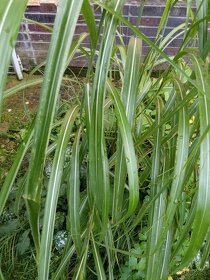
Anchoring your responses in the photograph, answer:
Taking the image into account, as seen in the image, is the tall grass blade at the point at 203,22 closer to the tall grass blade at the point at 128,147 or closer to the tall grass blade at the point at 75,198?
the tall grass blade at the point at 128,147

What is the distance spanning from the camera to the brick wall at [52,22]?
1.75 m

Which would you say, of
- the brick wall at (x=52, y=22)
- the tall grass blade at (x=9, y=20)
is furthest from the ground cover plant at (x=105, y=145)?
the brick wall at (x=52, y=22)

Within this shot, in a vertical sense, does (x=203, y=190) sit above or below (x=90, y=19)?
below

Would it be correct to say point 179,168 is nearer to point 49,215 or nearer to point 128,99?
point 128,99

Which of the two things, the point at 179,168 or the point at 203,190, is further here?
the point at 179,168

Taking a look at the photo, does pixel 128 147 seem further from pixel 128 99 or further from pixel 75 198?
pixel 75 198

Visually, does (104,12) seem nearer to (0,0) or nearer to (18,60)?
(0,0)

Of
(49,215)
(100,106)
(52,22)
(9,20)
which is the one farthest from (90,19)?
(52,22)

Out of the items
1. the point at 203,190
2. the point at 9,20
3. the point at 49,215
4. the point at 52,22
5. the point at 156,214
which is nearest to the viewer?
the point at 9,20

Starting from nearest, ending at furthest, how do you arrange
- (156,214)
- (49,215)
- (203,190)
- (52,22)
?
1. (203,190)
2. (49,215)
3. (156,214)
4. (52,22)

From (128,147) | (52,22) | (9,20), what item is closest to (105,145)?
(128,147)

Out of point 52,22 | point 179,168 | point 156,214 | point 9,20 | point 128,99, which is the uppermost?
point 52,22

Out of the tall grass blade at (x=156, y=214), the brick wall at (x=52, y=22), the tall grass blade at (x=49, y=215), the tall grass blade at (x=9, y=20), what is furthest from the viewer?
the brick wall at (x=52, y=22)

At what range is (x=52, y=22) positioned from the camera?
1812mm
